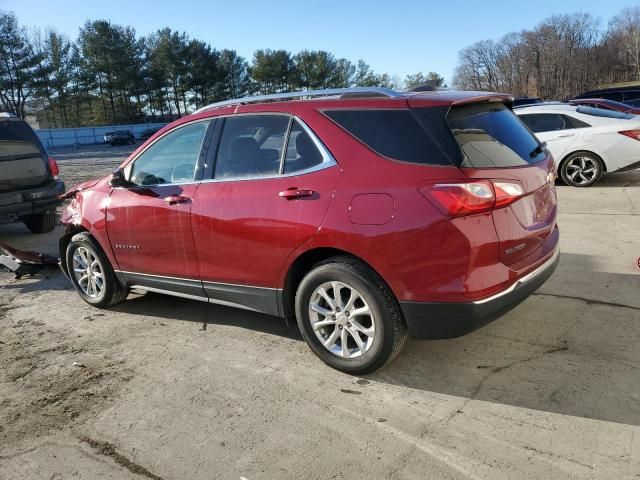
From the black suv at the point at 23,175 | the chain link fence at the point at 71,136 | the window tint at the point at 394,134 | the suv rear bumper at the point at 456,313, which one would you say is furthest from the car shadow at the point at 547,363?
the chain link fence at the point at 71,136

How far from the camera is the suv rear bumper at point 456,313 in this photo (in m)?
3.02

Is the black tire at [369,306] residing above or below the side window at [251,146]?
below

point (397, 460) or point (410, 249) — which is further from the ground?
point (410, 249)

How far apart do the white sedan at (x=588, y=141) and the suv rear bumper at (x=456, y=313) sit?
7.05m

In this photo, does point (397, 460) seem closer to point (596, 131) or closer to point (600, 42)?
point (596, 131)

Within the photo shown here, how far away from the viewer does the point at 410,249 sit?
3.03m

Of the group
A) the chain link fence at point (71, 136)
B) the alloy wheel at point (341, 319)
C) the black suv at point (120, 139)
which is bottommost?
the alloy wheel at point (341, 319)

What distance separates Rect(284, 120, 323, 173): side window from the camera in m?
3.49

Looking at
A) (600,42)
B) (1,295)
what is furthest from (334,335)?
(600,42)

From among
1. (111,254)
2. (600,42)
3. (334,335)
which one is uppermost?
(600,42)

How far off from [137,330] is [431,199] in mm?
2917

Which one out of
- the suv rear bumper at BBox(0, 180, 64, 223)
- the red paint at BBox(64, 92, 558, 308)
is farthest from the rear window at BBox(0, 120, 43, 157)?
the red paint at BBox(64, 92, 558, 308)

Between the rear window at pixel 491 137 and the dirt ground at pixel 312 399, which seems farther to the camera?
the rear window at pixel 491 137

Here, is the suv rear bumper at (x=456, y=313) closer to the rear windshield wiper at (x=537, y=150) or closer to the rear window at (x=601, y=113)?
the rear windshield wiper at (x=537, y=150)
